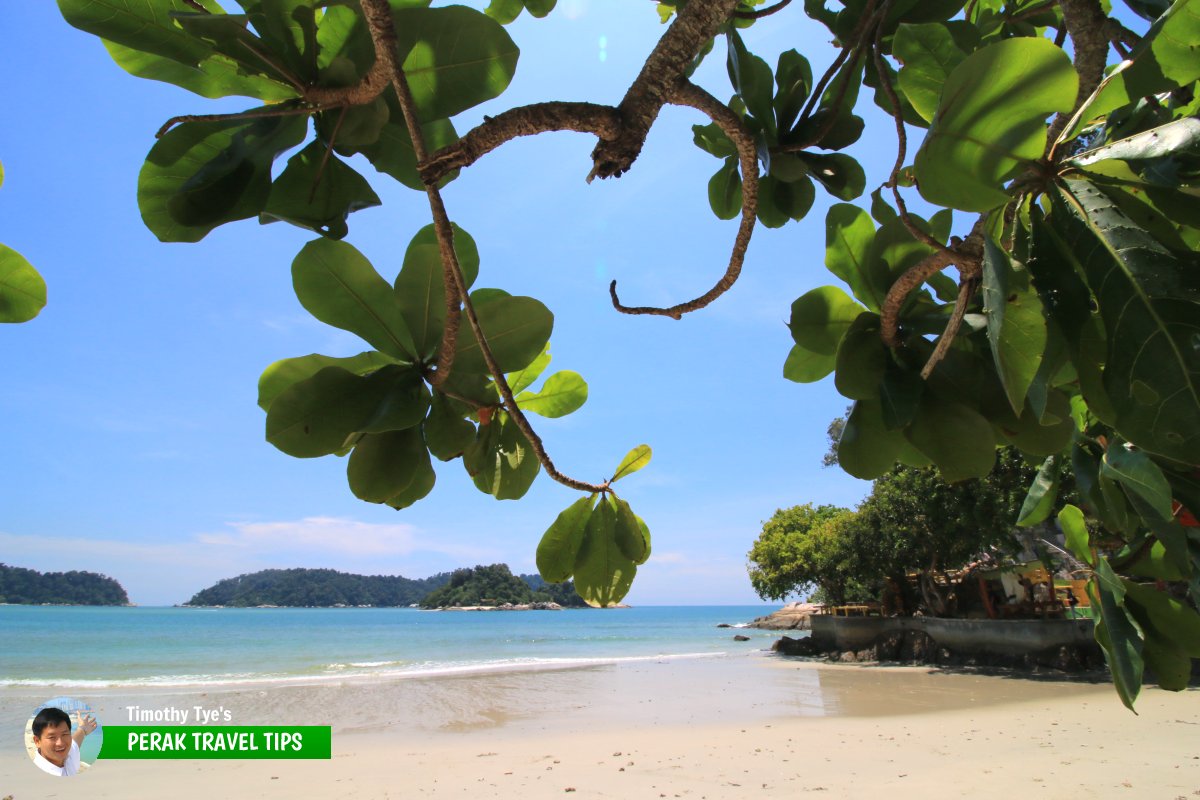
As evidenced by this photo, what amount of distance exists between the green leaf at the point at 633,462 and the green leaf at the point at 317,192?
0.48 m

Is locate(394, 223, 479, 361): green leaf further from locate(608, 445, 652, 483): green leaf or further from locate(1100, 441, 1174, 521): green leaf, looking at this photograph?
locate(1100, 441, 1174, 521): green leaf

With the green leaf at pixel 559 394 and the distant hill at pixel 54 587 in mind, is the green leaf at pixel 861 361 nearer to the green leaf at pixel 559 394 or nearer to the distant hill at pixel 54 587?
the green leaf at pixel 559 394

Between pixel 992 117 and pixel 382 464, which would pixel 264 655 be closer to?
pixel 382 464

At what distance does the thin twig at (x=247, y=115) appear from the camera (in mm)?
688

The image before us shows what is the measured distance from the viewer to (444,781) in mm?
7527

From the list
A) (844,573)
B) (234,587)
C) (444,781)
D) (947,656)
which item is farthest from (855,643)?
(234,587)

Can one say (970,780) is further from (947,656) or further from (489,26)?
(947,656)

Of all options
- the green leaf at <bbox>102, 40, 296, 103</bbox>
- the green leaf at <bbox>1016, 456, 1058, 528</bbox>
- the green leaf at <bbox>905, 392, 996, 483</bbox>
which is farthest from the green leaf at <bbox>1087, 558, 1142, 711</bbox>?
the green leaf at <bbox>102, 40, 296, 103</bbox>

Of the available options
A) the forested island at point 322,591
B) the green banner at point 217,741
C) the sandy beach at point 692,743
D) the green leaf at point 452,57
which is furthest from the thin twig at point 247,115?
the forested island at point 322,591

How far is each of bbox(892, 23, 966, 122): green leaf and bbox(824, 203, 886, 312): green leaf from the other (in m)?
0.27

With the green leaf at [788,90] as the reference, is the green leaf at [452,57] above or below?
below

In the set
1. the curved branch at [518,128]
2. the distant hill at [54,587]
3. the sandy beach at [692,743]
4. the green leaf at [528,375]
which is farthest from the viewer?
the distant hill at [54,587]

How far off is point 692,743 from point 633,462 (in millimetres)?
9729

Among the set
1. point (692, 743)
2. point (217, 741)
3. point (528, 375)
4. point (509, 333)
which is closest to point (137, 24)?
point (509, 333)
